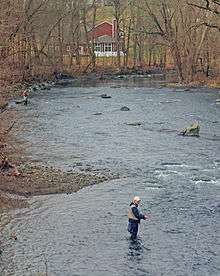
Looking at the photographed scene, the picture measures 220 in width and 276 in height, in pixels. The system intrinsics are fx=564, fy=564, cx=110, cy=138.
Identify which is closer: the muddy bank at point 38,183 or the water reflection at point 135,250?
the water reflection at point 135,250

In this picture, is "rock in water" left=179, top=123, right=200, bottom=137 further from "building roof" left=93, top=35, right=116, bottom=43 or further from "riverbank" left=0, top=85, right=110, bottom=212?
"building roof" left=93, top=35, right=116, bottom=43

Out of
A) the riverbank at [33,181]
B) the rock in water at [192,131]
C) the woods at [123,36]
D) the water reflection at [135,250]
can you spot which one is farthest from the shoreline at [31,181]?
the woods at [123,36]

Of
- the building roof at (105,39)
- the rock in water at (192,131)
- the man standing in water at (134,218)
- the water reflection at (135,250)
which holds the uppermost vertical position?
the building roof at (105,39)

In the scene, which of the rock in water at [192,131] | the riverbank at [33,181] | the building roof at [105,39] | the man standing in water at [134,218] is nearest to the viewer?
the man standing in water at [134,218]

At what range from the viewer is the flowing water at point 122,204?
19969mm

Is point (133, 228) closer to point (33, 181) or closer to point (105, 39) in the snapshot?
point (33, 181)

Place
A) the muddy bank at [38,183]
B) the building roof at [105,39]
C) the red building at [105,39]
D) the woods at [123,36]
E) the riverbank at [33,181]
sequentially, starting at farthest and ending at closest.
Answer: the building roof at [105,39], the red building at [105,39], the woods at [123,36], the muddy bank at [38,183], the riverbank at [33,181]

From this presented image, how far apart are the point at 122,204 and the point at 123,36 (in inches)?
3847

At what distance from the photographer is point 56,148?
3806 centimetres

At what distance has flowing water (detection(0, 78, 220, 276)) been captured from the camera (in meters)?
20.0

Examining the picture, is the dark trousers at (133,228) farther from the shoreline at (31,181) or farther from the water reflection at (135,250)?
the shoreline at (31,181)

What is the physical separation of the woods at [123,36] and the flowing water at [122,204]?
20383 millimetres

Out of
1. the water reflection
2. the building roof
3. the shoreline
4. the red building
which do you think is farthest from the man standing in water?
the building roof

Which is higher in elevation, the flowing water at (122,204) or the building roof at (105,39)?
the building roof at (105,39)
